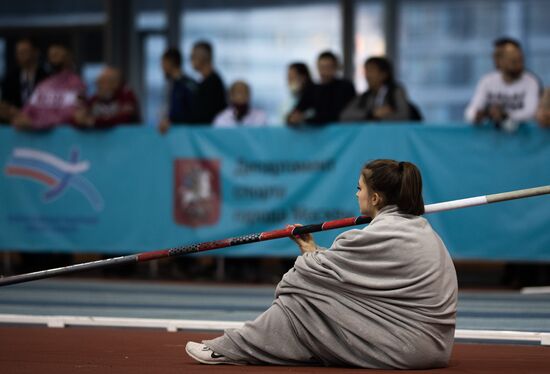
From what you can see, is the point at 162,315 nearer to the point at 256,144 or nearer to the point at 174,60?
the point at 256,144

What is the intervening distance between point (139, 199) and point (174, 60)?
5.57 feet

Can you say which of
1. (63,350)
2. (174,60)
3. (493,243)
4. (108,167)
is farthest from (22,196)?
→ (63,350)

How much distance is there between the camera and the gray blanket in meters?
5.80

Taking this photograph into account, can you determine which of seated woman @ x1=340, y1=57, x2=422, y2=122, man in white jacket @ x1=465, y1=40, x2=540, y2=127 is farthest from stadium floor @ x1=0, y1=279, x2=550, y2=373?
seated woman @ x1=340, y1=57, x2=422, y2=122

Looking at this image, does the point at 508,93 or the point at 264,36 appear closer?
the point at 508,93

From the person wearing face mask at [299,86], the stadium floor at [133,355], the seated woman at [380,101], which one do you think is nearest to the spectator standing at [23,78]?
the person wearing face mask at [299,86]

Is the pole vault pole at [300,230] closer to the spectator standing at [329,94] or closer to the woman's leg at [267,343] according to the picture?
the woman's leg at [267,343]

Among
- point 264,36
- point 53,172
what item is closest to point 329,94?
point 53,172

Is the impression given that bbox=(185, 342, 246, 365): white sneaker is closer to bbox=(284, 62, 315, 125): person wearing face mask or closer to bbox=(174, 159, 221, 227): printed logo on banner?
bbox=(174, 159, 221, 227): printed logo on banner

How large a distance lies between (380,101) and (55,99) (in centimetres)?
374

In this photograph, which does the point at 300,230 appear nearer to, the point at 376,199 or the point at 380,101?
the point at 376,199

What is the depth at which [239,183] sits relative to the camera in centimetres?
1169

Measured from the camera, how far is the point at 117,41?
15742mm

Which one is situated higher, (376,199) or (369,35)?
(369,35)
